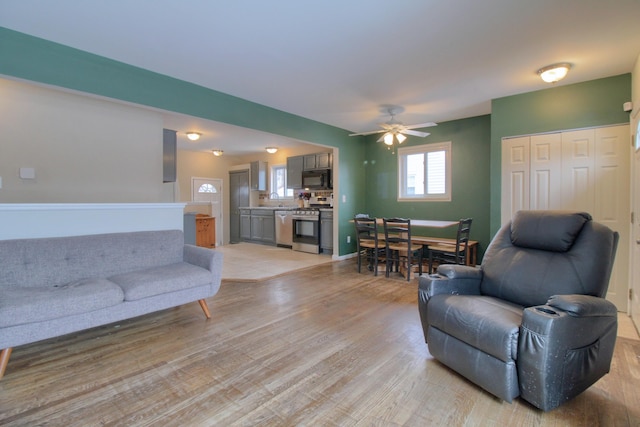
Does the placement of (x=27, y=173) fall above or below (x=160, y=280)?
above

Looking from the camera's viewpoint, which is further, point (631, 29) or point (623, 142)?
point (623, 142)

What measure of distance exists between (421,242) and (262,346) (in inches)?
122

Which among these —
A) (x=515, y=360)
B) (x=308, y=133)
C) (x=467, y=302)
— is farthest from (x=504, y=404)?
(x=308, y=133)

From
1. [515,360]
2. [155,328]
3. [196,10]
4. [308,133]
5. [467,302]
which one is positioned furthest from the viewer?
[308,133]

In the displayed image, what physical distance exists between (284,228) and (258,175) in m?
1.72

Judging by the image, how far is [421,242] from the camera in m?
4.68

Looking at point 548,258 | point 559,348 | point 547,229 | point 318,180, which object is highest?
point 318,180

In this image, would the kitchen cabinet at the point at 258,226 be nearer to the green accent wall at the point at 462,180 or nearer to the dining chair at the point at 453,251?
the green accent wall at the point at 462,180

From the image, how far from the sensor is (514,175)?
154 inches

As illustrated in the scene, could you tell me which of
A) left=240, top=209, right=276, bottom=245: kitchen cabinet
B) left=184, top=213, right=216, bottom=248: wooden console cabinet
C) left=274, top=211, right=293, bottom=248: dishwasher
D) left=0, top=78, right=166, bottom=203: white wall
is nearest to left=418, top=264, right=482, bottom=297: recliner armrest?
left=0, top=78, right=166, bottom=203: white wall

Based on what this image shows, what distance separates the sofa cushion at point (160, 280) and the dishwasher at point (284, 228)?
4.00m

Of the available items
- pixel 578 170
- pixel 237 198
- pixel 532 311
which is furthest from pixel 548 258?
pixel 237 198

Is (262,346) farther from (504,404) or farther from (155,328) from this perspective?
(504,404)

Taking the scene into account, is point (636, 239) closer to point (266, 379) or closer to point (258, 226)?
point (266, 379)
